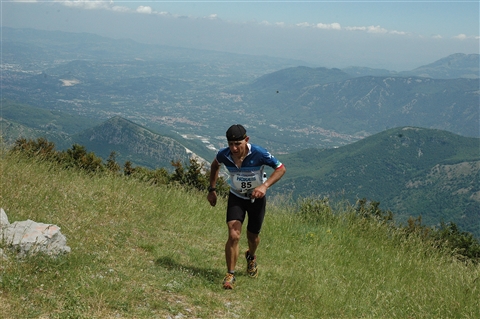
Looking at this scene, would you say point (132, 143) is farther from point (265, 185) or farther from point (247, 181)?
point (265, 185)

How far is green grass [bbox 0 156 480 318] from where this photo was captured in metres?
4.46

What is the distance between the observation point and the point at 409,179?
186750 mm

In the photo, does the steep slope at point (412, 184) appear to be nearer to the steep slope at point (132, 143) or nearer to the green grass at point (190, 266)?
the steep slope at point (132, 143)

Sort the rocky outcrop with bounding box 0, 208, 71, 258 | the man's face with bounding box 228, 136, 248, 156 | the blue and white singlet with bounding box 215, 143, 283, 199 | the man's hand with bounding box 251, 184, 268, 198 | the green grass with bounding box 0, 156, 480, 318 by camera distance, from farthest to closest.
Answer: the blue and white singlet with bounding box 215, 143, 283, 199 < the man's face with bounding box 228, 136, 248, 156 < the man's hand with bounding box 251, 184, 268, 198 < the rocky outcrop with bounding box 0, 208, 71, 258 < the green grass with bounding box 0, 156, 480, 318

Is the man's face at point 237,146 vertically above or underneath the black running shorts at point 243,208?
above

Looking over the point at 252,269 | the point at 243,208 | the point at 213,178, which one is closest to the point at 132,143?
A: the point at 213,178

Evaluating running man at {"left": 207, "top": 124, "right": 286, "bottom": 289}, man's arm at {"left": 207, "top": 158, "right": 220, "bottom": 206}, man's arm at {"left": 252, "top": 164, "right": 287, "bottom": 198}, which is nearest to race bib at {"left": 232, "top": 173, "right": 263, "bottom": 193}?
running man at {"left": 207, "top": 124, "right": 286, "bottom": 289}

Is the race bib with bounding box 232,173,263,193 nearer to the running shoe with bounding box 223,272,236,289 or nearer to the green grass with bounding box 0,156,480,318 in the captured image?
the running shoe with bounding box 223,272,236,289

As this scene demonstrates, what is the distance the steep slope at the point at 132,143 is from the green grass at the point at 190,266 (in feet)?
496

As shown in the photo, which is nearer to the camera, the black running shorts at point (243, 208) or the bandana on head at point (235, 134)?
the bandana on head at point (235, 134)

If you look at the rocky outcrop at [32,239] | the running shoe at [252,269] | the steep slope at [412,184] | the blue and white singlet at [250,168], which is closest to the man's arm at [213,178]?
the blue and white singlet at [250,168]

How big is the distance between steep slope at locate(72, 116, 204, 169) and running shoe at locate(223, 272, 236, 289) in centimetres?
15415

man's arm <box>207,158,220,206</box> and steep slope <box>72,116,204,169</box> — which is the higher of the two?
man's arm <box>207,158,220,206</box>

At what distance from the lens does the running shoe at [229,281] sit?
5457 mm
